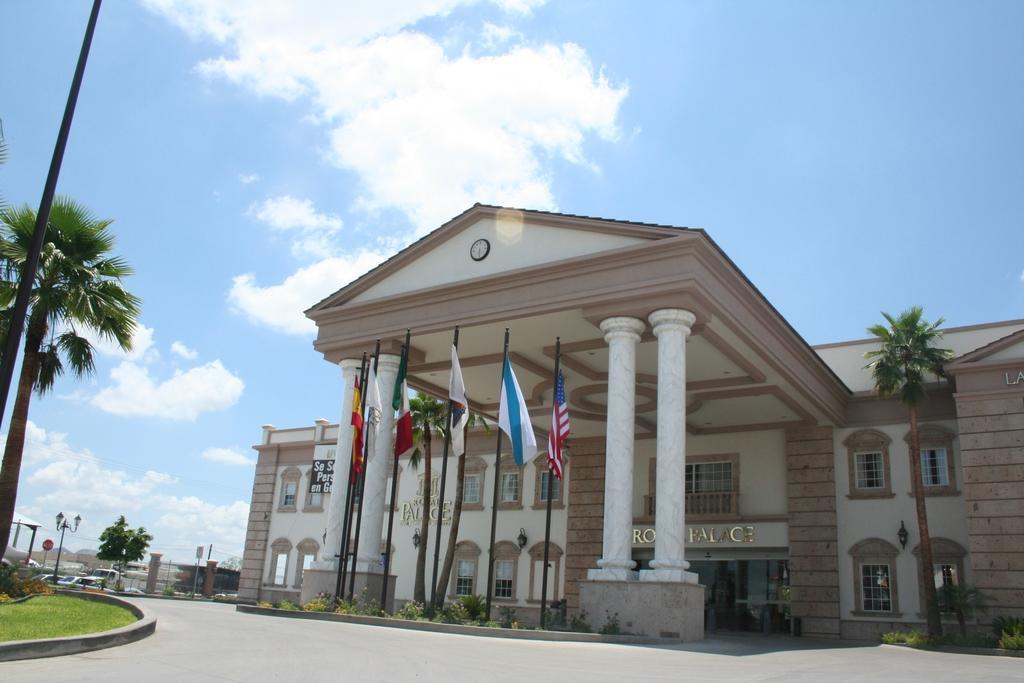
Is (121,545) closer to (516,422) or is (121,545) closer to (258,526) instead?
(258,526)

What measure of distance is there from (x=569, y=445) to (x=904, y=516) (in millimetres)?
13731

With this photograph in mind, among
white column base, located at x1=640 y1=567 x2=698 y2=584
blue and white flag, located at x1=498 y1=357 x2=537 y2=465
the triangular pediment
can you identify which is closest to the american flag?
blue and white flag, located at x1=498 y1=357 x2=537 y2=465

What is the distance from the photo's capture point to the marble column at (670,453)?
20422mm

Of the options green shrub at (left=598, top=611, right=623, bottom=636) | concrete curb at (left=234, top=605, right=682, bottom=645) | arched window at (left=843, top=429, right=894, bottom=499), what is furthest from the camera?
arched window at (left=843, top=429, right=894, bottom=499)

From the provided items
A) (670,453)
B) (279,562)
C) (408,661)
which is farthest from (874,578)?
(279,562)

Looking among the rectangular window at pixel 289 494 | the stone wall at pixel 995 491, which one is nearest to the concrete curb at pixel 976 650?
the stone wall at pixel 995 491

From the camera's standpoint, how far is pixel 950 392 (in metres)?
30.1

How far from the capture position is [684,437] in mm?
22234

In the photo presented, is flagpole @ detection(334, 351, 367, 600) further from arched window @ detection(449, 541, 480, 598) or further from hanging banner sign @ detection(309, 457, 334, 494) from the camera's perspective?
hanging banner sign @ detection(309, 457, 334, 494)

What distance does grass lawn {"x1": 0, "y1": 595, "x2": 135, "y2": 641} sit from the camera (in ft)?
41.7

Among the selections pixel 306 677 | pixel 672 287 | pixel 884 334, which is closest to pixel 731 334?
pixel 672 287

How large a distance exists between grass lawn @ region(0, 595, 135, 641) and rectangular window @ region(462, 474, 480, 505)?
2248 cm

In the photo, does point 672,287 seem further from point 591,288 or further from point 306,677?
point 306,677

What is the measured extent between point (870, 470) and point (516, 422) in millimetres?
16267
